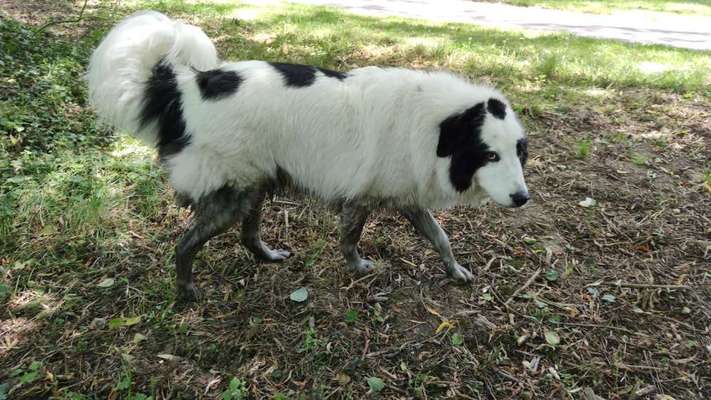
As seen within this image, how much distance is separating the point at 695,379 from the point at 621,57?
6992 millimetres

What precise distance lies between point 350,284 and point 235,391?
1.11 meters

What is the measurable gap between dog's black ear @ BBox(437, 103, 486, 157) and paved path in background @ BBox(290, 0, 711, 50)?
9.65 metres

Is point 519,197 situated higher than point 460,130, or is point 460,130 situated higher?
point 460,130

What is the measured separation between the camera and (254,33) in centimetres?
837

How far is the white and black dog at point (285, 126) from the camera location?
2803 mm

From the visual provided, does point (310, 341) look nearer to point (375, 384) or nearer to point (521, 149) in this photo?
point (375, 384)

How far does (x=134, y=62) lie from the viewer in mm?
2885

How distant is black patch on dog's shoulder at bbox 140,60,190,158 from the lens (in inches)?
113

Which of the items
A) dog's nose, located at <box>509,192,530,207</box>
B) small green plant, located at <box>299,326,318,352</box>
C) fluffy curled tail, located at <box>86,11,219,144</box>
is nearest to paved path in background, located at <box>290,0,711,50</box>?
fluffy curled tail, located at <box>86,11,219,144</box>

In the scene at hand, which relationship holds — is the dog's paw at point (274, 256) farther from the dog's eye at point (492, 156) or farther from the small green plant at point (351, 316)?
the dog's eye at point (492, 156)

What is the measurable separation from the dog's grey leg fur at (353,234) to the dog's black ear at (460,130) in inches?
27.0

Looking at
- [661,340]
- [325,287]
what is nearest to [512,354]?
[661,340]

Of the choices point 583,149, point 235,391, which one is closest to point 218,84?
point 235,391

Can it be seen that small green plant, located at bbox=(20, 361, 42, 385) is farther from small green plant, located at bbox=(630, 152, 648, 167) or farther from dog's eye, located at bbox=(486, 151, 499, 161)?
small green plant, located at bbox=(630, 152, 648, 167)
